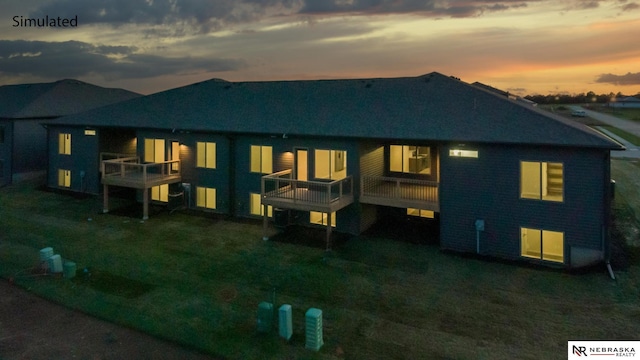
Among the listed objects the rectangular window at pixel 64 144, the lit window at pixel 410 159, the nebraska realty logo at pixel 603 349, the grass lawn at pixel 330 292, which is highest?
the rectangular window at pixel 64 144

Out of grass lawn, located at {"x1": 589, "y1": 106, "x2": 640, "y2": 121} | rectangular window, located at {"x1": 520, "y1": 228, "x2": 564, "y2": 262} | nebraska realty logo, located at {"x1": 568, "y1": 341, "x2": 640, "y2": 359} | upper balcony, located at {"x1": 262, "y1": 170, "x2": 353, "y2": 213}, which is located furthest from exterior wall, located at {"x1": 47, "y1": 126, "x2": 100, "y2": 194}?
grass lawn, located at {"x1": 589, "y1": 106, "x2": 640, "y2": 121}

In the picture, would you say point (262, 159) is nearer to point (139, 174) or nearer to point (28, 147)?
point (139, 174)

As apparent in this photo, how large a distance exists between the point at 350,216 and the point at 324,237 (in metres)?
1.72

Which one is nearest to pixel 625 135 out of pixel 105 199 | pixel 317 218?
pixel 317 218

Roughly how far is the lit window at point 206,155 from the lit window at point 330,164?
6890mm

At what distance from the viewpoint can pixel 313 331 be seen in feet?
35.3

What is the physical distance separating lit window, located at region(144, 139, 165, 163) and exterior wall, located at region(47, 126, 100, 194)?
481 centimetres

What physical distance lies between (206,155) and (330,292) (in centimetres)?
1391

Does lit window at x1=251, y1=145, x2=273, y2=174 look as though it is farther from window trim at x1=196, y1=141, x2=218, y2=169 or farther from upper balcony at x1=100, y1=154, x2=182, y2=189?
upper balcony at x1=100, y1=154, x2=182, y2=189

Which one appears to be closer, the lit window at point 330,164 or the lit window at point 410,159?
the lit window at point 330,164

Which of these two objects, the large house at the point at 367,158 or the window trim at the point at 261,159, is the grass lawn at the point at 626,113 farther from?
the window trim at the point at 261,159

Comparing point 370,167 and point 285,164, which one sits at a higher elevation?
point 285,164

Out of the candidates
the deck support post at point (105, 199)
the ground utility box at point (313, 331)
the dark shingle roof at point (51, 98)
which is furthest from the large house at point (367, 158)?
the ground utility box at point (313, 331)

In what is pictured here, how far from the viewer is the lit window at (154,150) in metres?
26.6
